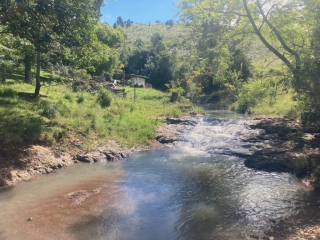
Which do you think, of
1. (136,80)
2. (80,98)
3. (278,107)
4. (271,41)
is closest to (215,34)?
(271,41)

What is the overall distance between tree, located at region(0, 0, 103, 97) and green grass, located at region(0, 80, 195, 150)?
11.0ft

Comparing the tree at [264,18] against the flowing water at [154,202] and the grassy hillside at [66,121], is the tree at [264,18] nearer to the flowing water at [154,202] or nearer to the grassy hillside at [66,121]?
the flowing water at [154,202]

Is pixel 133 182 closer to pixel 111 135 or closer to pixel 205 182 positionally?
pixel 205 182

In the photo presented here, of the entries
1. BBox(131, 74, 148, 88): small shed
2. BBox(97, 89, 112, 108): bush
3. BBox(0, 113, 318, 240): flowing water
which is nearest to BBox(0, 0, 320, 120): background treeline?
BBox(97, 89, 112, 108): bush

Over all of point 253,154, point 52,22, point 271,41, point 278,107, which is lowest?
point 253,154

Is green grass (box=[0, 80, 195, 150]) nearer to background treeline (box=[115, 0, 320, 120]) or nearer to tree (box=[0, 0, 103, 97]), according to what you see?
tree (box=[0, 0, 103, 97])

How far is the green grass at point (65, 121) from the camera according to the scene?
12812 millimetres

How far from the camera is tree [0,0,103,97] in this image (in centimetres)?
1204

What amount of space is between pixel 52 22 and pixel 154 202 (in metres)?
9.37

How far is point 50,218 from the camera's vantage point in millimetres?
7668

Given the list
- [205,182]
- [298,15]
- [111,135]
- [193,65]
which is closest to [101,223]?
[205,182]

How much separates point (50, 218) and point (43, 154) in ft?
16.8

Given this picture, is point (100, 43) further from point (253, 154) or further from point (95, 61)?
point (253, 154)

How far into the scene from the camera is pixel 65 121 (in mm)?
14906
